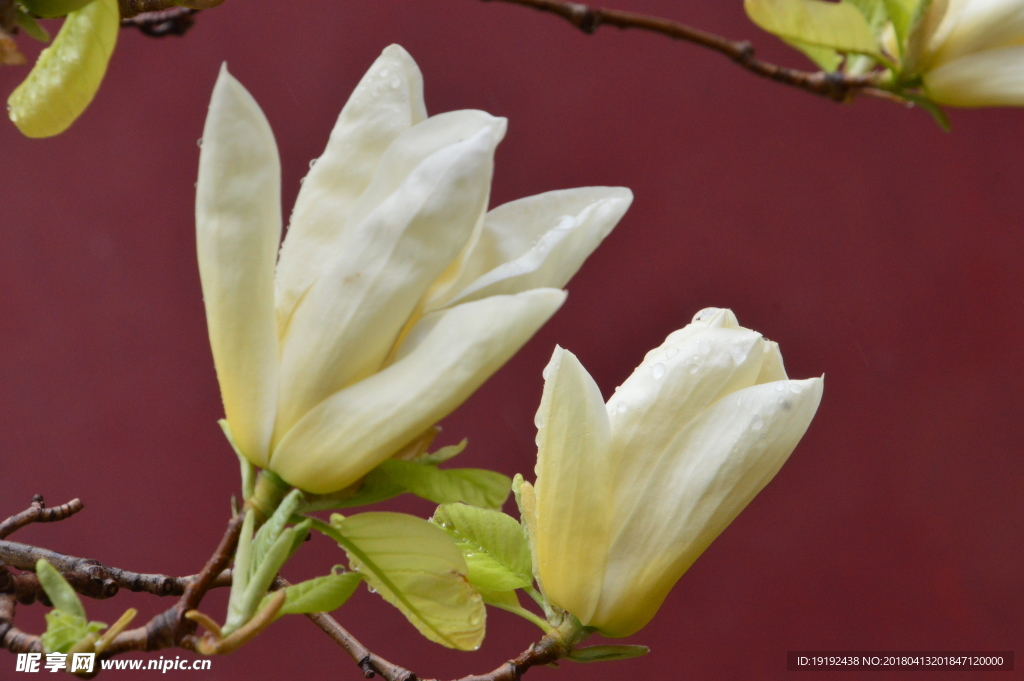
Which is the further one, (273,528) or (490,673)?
(490,673)

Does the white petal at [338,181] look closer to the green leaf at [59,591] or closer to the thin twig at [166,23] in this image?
the green leaf at [59,591]

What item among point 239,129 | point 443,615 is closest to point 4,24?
point 239,129

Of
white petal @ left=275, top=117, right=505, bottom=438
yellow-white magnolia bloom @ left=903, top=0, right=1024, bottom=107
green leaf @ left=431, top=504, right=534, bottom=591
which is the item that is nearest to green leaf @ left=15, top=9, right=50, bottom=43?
white petal @ left=275, top=117, right=505, bottom=438

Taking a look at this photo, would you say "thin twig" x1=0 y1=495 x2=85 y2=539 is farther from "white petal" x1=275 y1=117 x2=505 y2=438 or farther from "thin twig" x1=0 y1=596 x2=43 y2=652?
"white petal" x1=275 y1=117 x2=505 y2=438

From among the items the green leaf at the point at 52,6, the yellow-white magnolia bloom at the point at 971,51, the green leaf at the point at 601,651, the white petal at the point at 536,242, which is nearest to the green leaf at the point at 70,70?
the green leaf at the point at 52,6

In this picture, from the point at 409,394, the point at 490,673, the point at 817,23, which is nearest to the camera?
the point at 409,394

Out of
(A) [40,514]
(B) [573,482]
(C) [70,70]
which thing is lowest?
(A) [40,514]

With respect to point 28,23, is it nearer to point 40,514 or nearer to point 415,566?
point 415,566

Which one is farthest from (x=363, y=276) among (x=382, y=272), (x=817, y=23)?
(x=817, y=23)
